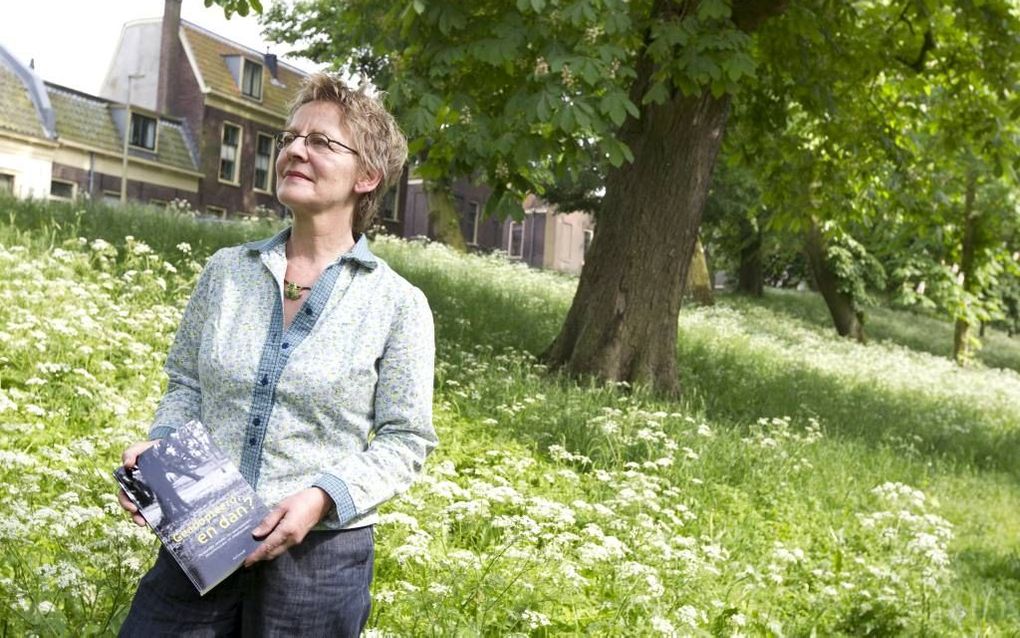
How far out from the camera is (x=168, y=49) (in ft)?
125

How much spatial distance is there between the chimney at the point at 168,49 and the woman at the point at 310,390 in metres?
38.1

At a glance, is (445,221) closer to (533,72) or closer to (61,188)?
(61,188)

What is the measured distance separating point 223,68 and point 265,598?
40036 millimetres

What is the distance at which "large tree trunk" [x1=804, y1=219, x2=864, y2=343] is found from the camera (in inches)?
1022

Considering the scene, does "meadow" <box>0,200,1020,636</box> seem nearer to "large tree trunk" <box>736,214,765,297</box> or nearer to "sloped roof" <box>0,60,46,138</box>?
"large tree trunk" <box>736,214,765,297</box>

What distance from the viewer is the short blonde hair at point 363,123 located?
256cm

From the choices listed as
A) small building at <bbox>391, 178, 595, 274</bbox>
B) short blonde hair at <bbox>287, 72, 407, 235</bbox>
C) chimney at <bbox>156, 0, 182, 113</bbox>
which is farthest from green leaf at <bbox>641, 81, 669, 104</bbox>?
chimney at <bbox>156, 0, 182, 113</bbox>

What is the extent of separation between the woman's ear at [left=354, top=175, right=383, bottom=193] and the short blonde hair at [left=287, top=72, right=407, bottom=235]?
0.01 m

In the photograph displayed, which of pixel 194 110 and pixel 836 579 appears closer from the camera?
pixel 836 579

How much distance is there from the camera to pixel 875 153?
1319 centimetres

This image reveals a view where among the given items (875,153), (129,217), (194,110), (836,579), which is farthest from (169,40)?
(836,579)

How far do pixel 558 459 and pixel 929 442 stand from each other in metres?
5.96

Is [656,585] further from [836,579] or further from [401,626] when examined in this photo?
[836,579]

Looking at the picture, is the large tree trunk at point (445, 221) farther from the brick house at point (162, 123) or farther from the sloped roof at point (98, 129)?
the sloped roof at point (98, 129)
